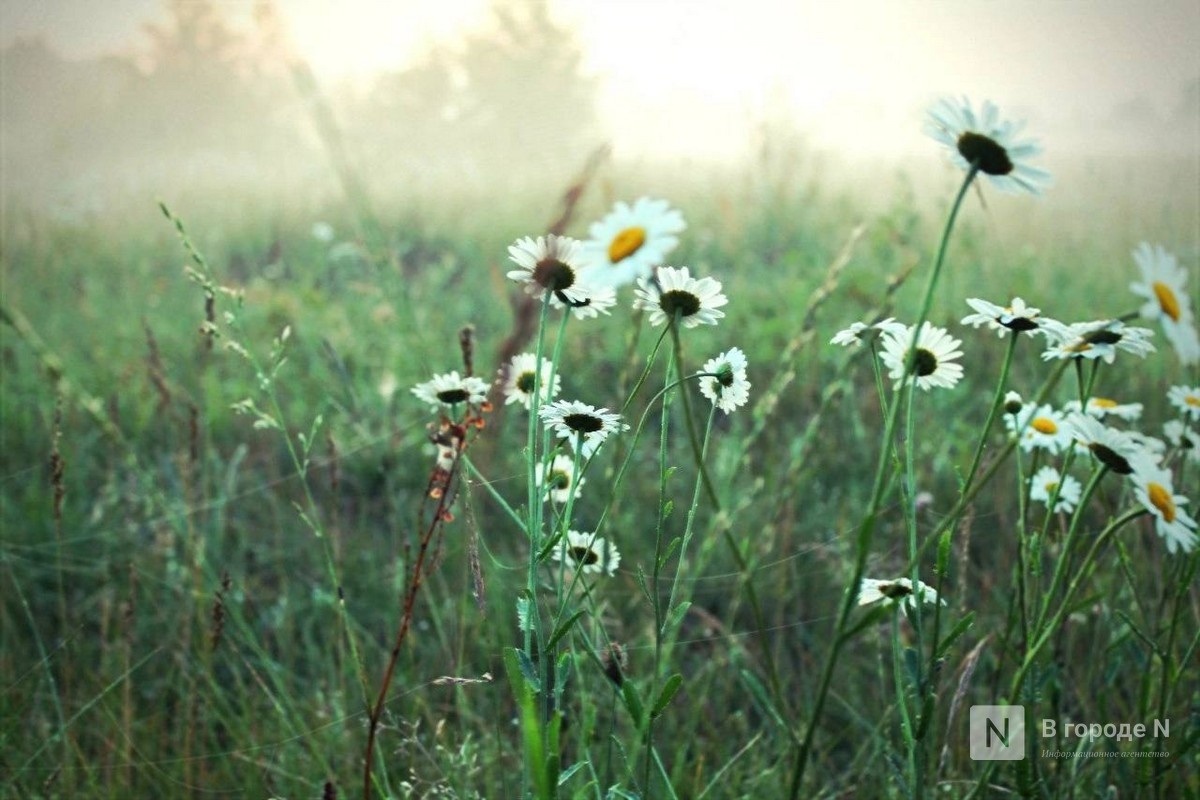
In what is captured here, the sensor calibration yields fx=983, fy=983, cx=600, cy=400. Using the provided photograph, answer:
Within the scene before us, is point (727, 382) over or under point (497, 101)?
under

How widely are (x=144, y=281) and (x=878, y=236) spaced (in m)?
2.93

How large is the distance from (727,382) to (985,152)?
0.22 meters

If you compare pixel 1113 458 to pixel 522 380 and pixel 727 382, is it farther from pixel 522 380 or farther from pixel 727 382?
pixel 522 380

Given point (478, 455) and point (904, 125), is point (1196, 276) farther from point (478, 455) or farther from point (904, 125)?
point (478, 455)

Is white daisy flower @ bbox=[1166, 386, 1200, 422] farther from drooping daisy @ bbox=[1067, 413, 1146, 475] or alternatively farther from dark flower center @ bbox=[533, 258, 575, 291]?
dark flower center @ bbox=[533, 258, 575, 291]

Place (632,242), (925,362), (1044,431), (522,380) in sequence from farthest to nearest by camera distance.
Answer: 1. (1044,431)
2. (522,380)
3. (925,362)
4. (632,242)

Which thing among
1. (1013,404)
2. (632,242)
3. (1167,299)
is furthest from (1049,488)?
(632,242)

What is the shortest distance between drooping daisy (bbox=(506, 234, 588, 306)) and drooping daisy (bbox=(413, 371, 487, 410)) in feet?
0.60

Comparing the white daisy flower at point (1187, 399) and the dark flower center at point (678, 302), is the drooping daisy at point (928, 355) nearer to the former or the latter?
the dark flower center at point (678, 302)

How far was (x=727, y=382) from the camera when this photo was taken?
656 millimetres

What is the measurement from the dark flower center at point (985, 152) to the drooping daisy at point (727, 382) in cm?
20

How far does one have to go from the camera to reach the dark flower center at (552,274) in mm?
617

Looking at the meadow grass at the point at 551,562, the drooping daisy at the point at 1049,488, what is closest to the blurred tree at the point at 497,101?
the meadow grass at the point at 551,562

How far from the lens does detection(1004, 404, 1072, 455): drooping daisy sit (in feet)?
2.92
